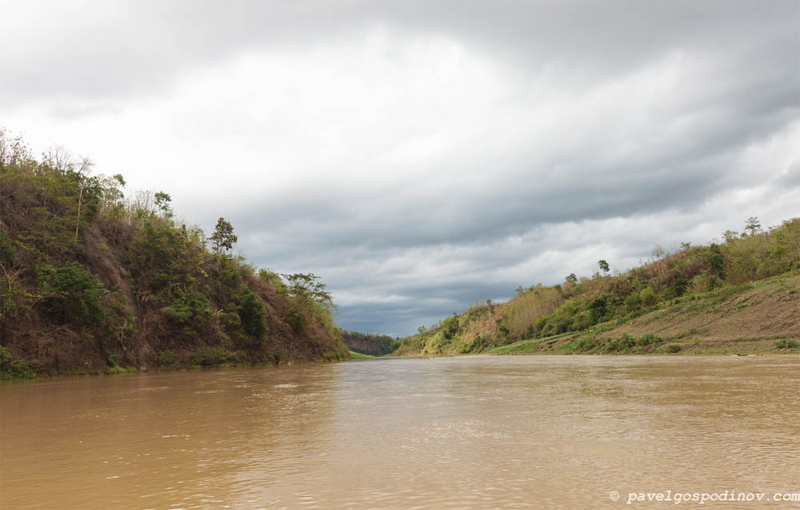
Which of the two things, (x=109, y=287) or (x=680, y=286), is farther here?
(x=680, y=286)

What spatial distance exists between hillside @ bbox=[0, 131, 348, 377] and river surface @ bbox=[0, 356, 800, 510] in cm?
2175

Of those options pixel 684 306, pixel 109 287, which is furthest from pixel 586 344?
pixel 109 287

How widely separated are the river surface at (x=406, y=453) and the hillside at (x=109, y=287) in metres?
21.8

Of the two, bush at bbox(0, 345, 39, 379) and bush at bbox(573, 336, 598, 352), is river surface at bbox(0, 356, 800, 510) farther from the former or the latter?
bush at bbox(573, 336, 598, 352)

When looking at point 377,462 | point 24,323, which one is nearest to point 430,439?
point 377,462

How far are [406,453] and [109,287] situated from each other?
136ft

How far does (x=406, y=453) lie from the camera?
22.6 ft

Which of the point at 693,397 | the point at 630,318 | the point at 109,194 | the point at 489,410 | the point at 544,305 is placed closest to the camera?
the point at 489,410

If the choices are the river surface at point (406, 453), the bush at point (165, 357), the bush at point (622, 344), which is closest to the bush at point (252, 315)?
the bush at point (165, 357)

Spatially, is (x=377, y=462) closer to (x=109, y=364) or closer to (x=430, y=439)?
(x=430, y=439)

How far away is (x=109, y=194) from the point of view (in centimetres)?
4988

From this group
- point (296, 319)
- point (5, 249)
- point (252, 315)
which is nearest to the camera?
point (5, 249)

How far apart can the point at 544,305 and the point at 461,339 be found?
54.3 meters

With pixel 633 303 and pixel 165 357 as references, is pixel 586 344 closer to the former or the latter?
pixel 633 303
